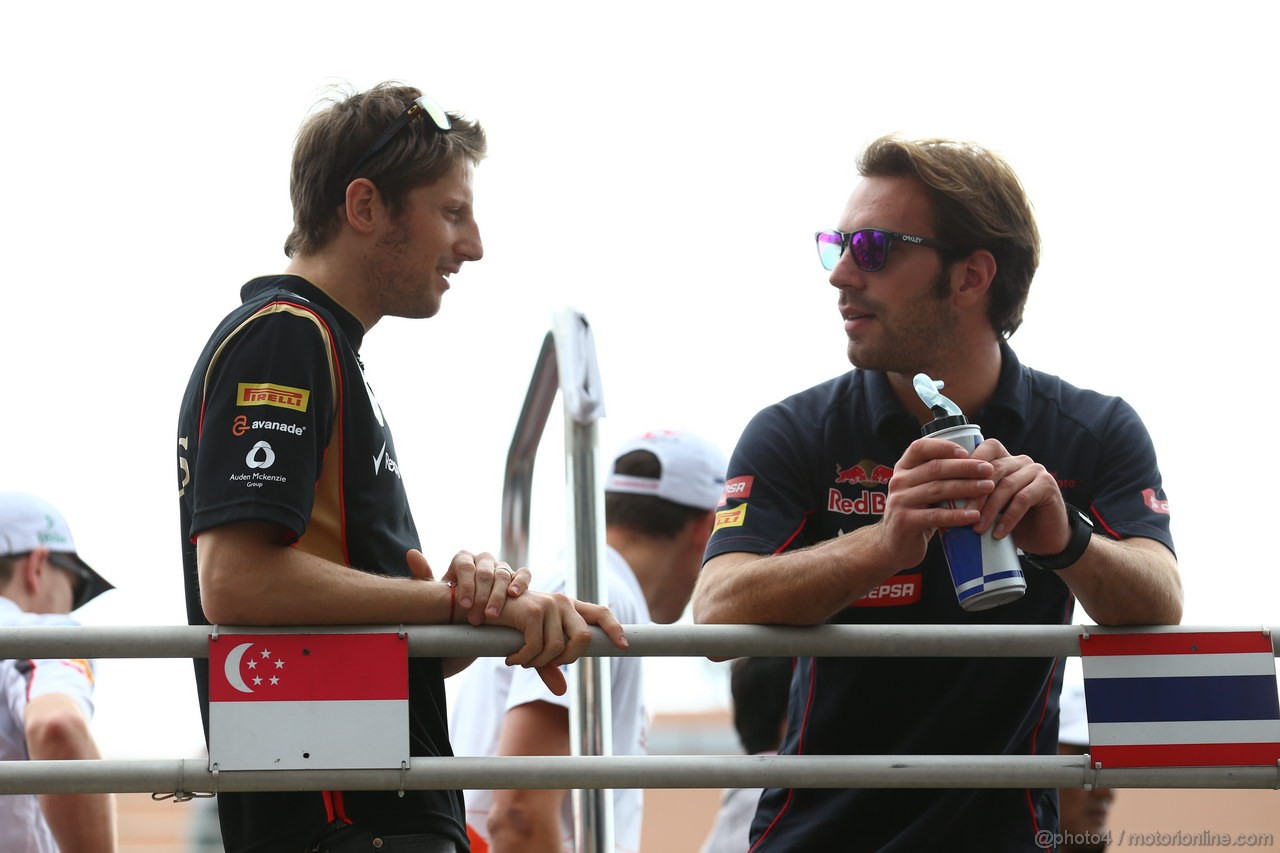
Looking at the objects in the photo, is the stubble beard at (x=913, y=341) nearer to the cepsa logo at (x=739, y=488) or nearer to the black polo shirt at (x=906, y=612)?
the black polo shirt at (x=906, y=612)

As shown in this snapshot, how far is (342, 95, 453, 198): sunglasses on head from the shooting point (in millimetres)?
2910

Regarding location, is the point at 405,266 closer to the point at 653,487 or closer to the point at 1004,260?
the point at 1004,260

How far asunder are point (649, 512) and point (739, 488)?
1.65 m

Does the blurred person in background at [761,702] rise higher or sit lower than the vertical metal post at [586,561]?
lower

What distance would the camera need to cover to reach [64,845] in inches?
149

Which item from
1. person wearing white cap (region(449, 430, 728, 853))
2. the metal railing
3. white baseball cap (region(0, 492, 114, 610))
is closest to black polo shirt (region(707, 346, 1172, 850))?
the metal railing

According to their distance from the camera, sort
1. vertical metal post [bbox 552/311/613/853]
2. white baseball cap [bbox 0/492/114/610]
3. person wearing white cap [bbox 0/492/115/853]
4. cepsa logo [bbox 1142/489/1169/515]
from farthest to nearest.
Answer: white baseball cap [bbox 0/492/114/610] → person wearing white cap [bbox 0/492/115/853] → vertical metal post [bbox 552/311/613/853] → cepsa logo [bbox 1142/489/1169/515]

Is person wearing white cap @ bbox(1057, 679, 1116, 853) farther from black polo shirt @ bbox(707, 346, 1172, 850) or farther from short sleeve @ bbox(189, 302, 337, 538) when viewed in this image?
short sleeve @ bbox(189, 302, 337, 538)

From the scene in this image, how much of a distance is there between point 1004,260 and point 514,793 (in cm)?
184

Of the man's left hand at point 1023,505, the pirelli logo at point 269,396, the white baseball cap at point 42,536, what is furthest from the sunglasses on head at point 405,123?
the white baseball cap at point 42,536

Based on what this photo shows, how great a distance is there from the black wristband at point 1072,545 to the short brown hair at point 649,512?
210cm

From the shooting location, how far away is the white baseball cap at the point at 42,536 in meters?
4.18

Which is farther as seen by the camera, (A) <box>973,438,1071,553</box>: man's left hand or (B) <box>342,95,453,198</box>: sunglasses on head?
(B) <box>342,95,453,198</box>: sunglasses on head

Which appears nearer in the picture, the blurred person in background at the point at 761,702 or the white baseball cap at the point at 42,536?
the white baseball cap at the point at 42,536
